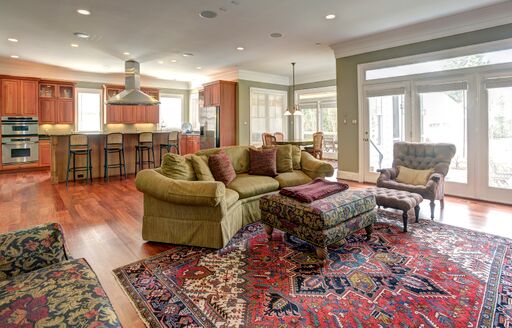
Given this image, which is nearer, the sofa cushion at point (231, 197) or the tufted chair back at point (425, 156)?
the sofa cushion at point (231, 197)

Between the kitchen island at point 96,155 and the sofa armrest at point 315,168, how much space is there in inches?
184

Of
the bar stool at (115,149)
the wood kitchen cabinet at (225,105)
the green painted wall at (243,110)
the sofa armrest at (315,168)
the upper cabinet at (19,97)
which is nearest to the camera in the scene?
the sofa armrest at (315,168)

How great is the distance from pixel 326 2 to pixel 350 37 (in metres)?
1.88

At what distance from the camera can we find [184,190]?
285cm

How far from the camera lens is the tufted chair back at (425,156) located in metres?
4.19

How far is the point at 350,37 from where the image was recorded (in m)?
5.84

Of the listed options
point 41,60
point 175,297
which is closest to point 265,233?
point 175,297

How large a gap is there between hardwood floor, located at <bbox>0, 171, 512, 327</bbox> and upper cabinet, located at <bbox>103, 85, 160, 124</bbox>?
4063 mm

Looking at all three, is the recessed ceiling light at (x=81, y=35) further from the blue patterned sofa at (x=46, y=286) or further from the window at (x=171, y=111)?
the window at (x=171, y=111)

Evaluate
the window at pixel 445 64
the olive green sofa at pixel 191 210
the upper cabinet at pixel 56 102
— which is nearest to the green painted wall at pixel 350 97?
the window at pixel 445 64

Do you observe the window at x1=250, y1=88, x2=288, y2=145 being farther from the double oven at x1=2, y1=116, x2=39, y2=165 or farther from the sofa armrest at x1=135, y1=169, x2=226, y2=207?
the sofa armrest at x1=135, y1=169, x2=226, y2=207

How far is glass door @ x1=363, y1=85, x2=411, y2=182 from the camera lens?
5.62m

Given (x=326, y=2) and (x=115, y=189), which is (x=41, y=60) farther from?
(x=326, y=2)

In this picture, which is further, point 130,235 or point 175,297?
point 130,235
